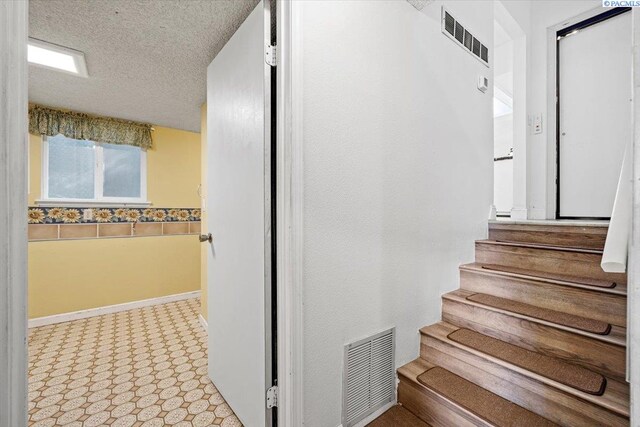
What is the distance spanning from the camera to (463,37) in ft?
7.04

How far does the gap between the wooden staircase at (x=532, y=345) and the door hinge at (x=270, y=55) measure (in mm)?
1765

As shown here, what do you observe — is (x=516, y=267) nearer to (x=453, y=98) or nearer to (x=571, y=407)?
(x=571, y=407)

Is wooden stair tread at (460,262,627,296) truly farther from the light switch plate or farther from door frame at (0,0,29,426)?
door frame at (0,0,29,426)

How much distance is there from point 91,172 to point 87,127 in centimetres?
52

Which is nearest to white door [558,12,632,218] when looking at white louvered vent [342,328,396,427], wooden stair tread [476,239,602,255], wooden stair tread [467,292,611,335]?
wooden stair tread [476,239,602,255]

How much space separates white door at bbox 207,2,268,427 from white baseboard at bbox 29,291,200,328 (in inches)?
84.7

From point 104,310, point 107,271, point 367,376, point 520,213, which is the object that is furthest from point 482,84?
point 104,310

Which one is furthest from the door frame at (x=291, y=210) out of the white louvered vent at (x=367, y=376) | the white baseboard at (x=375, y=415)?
the white baseboard at (x=375, y=415)

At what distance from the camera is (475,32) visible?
2.29 meters

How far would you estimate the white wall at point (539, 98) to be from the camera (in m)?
3.00

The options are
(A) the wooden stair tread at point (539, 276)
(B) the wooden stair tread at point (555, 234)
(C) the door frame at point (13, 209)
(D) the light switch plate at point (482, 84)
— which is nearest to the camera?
(C) the door frame at point (13, 209)

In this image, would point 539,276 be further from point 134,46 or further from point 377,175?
point 134,46

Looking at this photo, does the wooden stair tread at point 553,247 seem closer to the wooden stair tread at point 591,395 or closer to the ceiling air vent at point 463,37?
the wooden stair tread at point 591,395

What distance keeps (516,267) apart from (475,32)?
196cm
